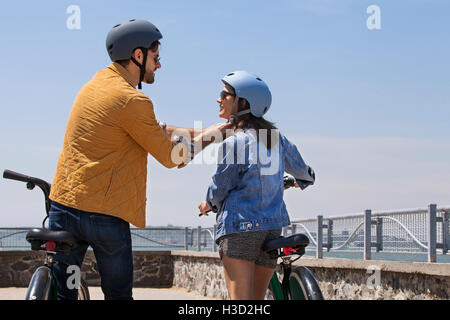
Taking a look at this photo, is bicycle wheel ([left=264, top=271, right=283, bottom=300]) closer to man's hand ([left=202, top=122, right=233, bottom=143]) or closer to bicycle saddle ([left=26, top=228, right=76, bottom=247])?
man's hand ([left=202, top=122, right=233, bottom=143])

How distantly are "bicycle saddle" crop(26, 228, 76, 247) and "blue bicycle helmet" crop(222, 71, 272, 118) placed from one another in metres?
1.03

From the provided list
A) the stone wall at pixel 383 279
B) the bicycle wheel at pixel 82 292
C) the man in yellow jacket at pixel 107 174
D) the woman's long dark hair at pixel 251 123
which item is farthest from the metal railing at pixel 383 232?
the man in yellow jacket at pixel 107 174

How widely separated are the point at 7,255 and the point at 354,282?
10989 mm

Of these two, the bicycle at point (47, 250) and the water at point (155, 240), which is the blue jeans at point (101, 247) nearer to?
the bicycle at point (47, 250)

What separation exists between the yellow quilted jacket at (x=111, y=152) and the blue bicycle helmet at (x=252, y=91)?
46cm

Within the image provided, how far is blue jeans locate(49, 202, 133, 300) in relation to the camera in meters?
3.21

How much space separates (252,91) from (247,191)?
0.50m

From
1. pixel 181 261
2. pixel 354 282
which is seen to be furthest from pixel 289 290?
pixel 181 261

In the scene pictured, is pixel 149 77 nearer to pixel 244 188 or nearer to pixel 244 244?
pixel 244 188

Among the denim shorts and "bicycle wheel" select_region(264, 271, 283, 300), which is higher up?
A: the denim shorts

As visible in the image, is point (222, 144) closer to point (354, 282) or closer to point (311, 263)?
point (354, 282)

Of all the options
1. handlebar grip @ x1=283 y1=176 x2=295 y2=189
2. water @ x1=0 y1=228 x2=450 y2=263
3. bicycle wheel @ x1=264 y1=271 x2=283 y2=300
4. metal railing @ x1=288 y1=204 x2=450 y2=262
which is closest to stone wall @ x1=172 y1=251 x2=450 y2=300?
metal railing @ x1=288 y1=204 x2=450 y2=262

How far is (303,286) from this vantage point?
340 cm
